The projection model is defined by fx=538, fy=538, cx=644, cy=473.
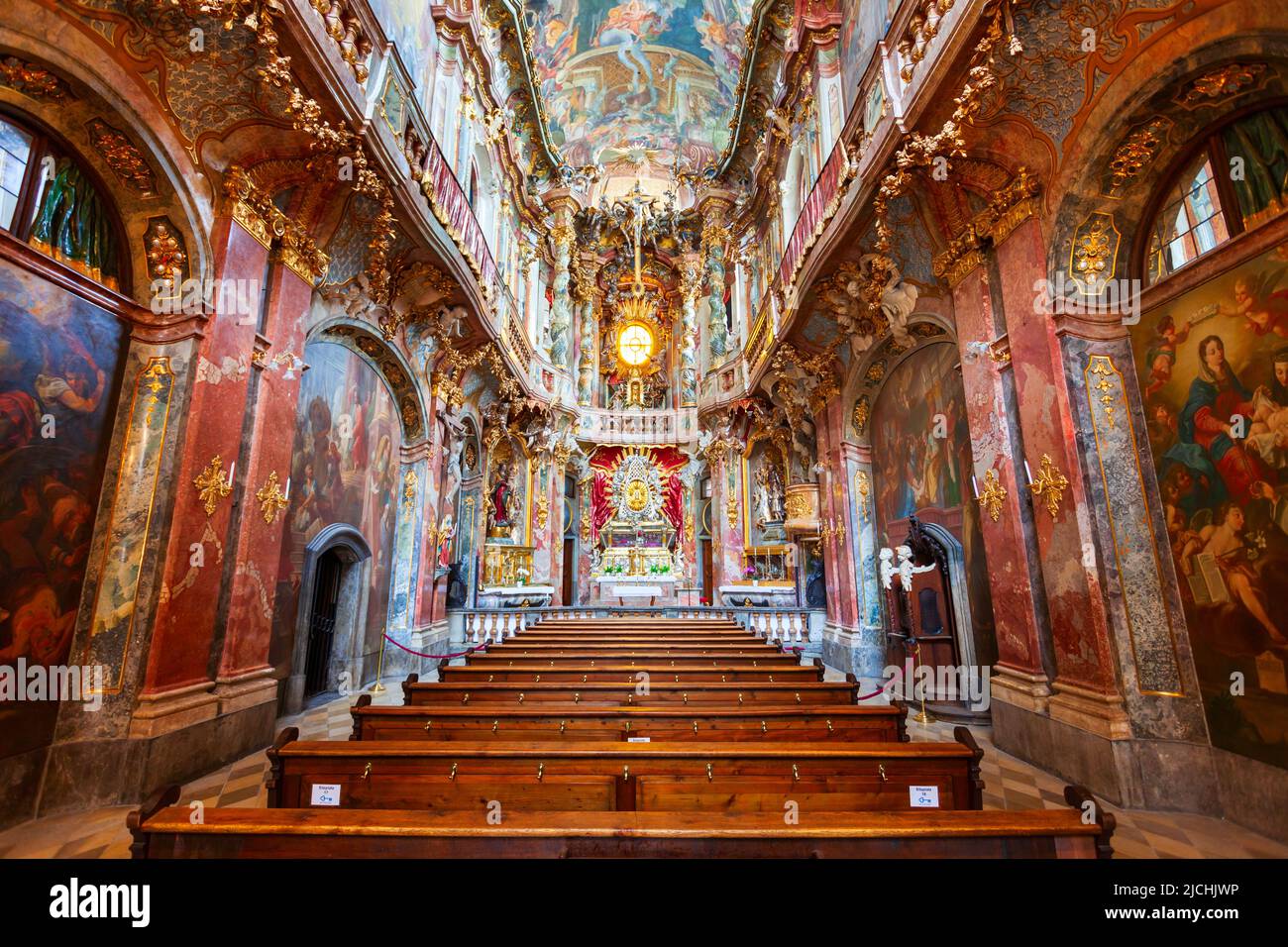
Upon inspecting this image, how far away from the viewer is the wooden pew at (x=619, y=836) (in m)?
2.27

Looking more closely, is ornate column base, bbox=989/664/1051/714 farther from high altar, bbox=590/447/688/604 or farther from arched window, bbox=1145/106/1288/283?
high altar, bbox=590/447/688/604

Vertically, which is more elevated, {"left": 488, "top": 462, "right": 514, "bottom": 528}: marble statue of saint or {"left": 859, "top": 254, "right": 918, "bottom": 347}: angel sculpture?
{"left": 859, "top": 254, "right": 918, "bottom": 347}: angel sculpture

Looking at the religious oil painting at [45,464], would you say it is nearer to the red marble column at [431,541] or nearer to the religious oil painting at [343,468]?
the religious oil painting at [343,468]

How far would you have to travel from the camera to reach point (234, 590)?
570 centimetres

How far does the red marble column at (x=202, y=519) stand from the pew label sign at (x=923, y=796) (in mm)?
5939

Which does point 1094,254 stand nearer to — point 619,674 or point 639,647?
point 619,674

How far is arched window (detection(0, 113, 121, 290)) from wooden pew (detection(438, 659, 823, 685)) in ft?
16.4

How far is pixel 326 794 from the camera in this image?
10.0ft

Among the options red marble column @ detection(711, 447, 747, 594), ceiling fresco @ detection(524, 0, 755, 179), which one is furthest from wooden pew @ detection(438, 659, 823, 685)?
ceiling fresco @ detection(524, 0, 755, 179)

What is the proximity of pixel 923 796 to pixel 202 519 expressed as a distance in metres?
6.49

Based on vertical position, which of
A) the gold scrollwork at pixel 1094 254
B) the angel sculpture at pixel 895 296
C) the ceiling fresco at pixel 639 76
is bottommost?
the gold scrollwork at pixel 1094 254

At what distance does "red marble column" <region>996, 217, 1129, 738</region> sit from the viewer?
16.0 feet

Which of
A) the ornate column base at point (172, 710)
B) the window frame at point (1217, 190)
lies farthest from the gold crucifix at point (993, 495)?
the ornate column base at point (172, 710)
